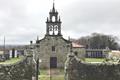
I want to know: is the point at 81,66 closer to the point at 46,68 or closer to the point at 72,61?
the point at 72,61

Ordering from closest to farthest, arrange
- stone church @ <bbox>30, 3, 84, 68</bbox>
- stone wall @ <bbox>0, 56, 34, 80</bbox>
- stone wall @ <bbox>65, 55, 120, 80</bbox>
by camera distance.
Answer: stone wall @ <bbox>0, 56, 34, 80</bbox>
stone wall @ <bbox>65, 55, 120, 80</bbox>
stone church @ <bbox>30, 3, 84, 68</bbox>

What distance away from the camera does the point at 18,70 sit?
21.8m

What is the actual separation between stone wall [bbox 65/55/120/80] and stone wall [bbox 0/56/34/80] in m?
2.72

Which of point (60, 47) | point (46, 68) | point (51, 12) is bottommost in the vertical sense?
point (46, 68)

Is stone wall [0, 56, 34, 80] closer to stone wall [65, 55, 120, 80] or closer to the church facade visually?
stone wall [65, 55, 120, 80]

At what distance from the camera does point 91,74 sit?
22125 mm

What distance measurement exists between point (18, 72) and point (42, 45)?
21109mm

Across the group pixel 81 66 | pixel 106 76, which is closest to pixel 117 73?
pixel 106 76

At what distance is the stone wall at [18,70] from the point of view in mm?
21656

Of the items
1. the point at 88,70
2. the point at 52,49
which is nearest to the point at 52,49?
the point at 52,49

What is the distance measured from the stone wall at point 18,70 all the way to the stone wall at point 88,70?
2719 mm

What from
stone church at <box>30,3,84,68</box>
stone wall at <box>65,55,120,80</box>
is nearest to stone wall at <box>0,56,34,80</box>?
stone wall at <box>65,55,120,80</box>

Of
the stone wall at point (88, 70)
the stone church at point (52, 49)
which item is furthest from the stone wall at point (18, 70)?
the stone church at point (52, 49)

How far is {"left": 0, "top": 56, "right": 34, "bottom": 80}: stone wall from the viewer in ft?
71.1
